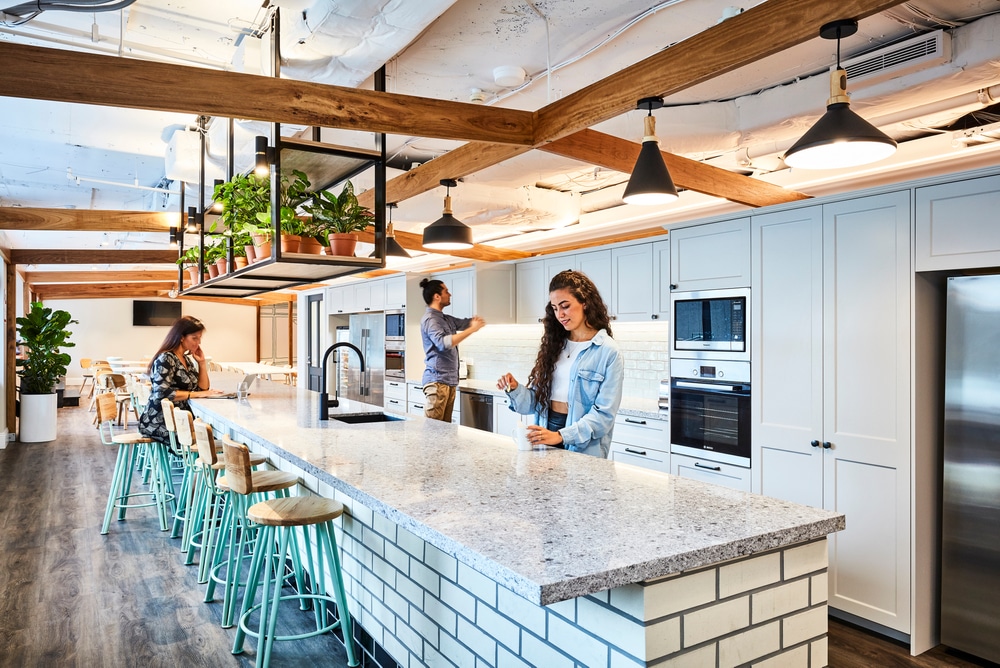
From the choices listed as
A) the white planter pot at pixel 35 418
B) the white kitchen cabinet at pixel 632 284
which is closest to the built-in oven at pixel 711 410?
the white kitchen cabinet at pixel 632 284

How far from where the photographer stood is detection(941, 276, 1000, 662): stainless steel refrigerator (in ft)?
9.62

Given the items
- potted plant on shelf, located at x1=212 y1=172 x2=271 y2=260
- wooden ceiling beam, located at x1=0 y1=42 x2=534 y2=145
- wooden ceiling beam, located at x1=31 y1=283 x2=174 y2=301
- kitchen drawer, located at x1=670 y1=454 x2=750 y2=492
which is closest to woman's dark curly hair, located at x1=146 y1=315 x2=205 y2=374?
potted plant on shelf, located at x1=212 y1=172 x2=271 y2=260

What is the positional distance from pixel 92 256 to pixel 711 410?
813cm

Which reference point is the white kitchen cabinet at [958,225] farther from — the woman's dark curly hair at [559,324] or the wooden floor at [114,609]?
the wooden floor at [114,609]

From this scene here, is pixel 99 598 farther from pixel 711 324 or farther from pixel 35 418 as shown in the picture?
pixel 35 418

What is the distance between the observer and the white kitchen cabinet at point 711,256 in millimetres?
3984

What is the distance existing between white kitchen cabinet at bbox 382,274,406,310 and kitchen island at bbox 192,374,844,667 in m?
5.88

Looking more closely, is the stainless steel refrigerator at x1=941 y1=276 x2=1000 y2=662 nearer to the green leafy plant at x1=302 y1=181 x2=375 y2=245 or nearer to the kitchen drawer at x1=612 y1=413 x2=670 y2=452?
the kitchen drawer at x1=612 y1=413 x2=670 y2=452

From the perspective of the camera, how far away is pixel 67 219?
5.93 metres

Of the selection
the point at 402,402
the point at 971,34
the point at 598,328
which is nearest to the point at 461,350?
the point at 402,402

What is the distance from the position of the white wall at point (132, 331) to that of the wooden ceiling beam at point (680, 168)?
1502 centimetres

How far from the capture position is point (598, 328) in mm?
2887

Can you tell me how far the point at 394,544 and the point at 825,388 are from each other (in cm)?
241

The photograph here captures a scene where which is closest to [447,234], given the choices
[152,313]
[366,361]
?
[366,361]
